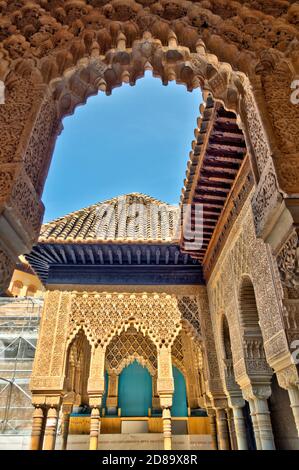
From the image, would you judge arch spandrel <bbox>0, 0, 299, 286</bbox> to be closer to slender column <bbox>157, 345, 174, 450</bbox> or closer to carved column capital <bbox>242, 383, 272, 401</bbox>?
carved column capital <bbox>242, 383, 272, 401</bbox>

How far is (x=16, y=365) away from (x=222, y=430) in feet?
20.3

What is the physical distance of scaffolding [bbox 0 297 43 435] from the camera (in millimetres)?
9559

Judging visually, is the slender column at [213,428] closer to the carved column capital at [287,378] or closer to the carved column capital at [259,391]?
the carved column capital at [259,391]

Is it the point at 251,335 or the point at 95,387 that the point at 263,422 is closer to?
the point at 251,335

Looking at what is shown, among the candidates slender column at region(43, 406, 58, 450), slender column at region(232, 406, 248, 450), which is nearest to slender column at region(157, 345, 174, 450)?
slender column at region(232, 406, 248, 450)

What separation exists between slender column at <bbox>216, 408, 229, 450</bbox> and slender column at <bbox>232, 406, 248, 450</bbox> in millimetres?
769

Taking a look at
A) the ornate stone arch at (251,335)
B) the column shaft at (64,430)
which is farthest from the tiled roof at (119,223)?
the column shaft at (64,430)

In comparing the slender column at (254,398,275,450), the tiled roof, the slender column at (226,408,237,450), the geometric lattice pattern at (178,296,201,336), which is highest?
the tiled roof

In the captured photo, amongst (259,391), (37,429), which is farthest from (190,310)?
(37,429)

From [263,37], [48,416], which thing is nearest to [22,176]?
[263,37]

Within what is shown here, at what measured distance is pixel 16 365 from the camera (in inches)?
396

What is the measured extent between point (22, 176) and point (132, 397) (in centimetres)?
968

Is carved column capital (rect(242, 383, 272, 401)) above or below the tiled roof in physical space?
below

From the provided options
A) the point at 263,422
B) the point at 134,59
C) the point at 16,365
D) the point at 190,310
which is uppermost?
the point at 16,365
